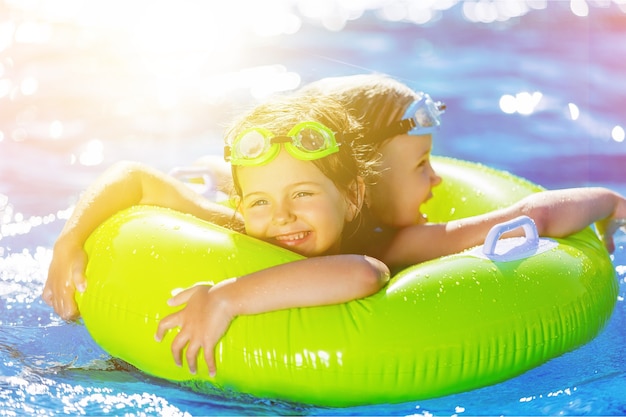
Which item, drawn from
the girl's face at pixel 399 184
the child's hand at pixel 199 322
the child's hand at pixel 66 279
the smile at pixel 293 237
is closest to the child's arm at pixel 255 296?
the child's hand at pixel 199 322

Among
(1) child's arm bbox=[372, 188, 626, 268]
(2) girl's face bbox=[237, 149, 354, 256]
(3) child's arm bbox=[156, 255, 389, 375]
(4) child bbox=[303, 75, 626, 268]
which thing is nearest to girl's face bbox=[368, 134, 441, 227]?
(4) child bbox=[303, 75, 626, 268]

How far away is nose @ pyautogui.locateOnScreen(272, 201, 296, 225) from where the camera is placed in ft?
11.1

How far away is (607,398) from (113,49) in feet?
23.5

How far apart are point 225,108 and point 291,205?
4704 millimetres

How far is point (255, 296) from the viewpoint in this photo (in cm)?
305

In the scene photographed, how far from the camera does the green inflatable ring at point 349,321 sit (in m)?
3.06

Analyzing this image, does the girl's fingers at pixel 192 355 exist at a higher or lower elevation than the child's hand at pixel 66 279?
lower

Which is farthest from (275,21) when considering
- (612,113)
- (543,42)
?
(612,113)

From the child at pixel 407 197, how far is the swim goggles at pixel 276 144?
0.37 m

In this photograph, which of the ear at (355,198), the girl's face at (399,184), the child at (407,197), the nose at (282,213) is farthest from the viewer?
the girl's face at (399,184)

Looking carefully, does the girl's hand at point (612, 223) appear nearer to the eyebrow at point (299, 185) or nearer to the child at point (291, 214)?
the child at point (291, 214)

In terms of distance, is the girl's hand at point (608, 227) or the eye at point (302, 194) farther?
the girl's hand at point (608, 227)

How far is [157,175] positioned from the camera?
3930 mm

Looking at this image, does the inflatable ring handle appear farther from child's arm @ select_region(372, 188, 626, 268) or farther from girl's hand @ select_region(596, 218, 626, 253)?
girl's hand @ select_region(596, 218, 626, 253)
